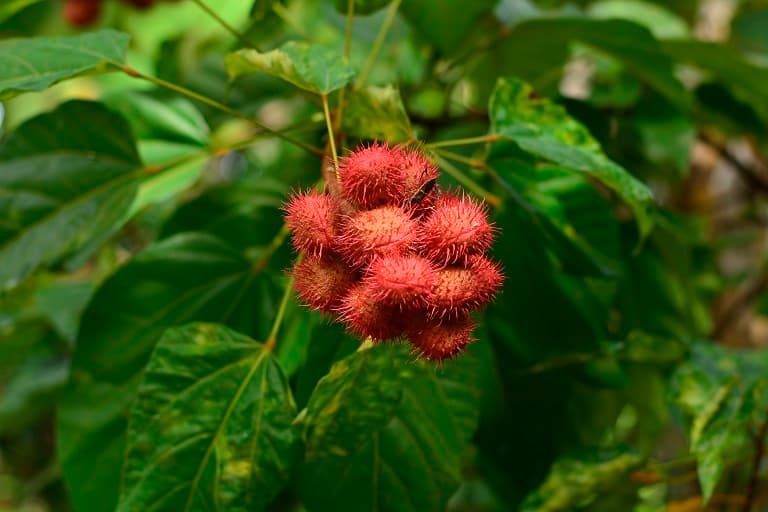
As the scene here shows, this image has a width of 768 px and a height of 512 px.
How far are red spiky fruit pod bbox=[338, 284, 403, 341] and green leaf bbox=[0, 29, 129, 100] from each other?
1.18 ft

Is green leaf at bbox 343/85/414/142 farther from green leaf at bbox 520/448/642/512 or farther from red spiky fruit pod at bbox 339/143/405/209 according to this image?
green leaf at bbox 520/448/642/512

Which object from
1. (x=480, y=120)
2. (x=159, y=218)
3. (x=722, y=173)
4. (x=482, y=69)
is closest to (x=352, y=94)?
(x=480, y=120)

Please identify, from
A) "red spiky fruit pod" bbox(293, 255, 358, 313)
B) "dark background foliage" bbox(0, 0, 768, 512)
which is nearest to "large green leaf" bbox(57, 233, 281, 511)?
"dark background foliage" bbox(0, 0, 768, 512)

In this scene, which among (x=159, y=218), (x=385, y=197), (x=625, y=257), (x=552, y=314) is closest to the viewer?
(x=385, y=197)

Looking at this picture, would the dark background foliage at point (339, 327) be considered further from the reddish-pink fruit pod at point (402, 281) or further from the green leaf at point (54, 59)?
the reddish-pink fruit pod at point (402, 281)

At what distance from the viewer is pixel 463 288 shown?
622mm

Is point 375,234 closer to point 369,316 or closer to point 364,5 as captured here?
point 369,316

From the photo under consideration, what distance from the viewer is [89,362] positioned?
90cm

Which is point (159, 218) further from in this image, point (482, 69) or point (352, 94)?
point (352, 94)

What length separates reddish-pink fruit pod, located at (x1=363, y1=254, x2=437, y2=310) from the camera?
1.96ft

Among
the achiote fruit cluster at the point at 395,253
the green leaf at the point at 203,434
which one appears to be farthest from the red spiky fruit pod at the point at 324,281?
the green leaf at the point at 203,434

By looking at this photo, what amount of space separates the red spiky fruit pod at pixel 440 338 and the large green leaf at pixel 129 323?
1.09 feet

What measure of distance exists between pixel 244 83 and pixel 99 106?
1.19 feet

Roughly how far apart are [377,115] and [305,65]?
9 centimetres
